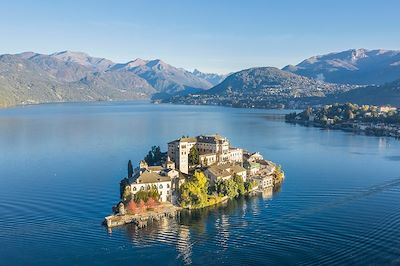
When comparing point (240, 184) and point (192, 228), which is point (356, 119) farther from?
point (192, 228)

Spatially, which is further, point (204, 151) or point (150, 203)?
point (204, 151)

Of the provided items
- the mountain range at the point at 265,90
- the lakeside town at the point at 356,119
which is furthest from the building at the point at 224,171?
the mountain range at the point at 265,90

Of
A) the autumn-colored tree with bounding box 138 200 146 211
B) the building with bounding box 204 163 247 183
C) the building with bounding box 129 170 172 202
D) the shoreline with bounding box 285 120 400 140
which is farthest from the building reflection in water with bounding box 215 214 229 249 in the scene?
the shoreline with bounding box 285 120 400 140

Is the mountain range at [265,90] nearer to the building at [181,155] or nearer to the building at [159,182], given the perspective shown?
the building at [181,155]

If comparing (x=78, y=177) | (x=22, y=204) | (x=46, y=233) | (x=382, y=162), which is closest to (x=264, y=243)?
(x=46, y=233)

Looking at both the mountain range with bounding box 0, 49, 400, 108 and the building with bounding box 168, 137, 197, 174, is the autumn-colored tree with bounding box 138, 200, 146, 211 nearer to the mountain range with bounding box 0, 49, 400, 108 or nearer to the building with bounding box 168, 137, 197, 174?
the building with bounding box 168, 137, 197, 174

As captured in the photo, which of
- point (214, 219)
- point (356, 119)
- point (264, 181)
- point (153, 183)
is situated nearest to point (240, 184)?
point (264, 181)

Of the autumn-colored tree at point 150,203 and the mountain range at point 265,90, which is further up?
the mountain range at point 265,90

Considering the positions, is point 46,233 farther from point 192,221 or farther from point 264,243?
point 264,243
